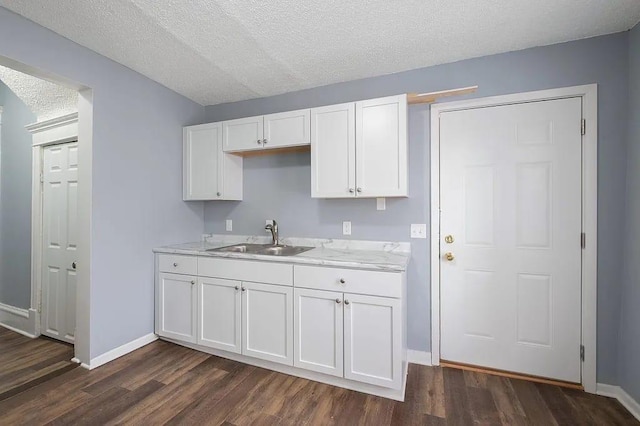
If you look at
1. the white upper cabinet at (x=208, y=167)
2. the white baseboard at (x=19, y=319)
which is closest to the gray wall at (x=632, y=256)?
the white upper cabinet at (x=208, y=167)

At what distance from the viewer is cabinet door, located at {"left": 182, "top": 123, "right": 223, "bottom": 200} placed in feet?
9.40

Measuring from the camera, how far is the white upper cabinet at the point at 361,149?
2.18m

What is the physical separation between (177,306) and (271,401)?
4.25 feet

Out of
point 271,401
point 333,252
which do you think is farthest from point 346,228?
point 271,401

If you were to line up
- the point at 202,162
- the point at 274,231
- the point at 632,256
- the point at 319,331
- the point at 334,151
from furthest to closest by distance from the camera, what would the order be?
1. the point at 202,162
2. the point at 274,231
3. the point at 334,151
4. the point at 319,331
5. the point at 632,256

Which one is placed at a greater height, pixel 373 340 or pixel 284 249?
pixel 284 249

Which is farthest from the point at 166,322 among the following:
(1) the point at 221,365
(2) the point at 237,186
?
(2) the point at 237,186

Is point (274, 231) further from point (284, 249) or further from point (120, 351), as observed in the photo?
point (120, 351)

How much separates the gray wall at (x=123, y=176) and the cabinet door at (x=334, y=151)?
1.59 m

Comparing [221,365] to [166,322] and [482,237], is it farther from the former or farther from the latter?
[482,237]

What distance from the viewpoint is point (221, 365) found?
2.36 metres

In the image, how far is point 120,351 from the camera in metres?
2.44

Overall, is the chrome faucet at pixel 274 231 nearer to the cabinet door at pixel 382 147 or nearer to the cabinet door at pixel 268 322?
the cabinet door at pixel 268 322

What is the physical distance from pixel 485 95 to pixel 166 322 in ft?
11.3
